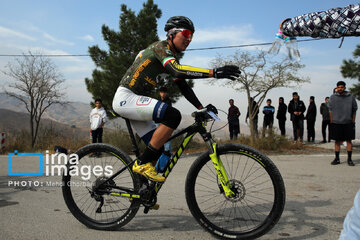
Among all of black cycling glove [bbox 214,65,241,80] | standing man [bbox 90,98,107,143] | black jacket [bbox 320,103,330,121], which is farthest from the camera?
black jacket [bbox 320,103,330,121]

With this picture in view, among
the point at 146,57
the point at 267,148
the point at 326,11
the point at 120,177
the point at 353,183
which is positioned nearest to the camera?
the point at 326,11

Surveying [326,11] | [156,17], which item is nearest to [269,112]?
[156,17]

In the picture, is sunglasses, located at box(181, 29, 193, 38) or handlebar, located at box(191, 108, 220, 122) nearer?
handlebar, located at box(191, 108, 220, 122)

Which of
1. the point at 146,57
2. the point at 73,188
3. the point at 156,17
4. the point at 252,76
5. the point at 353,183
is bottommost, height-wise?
the point at 353,183

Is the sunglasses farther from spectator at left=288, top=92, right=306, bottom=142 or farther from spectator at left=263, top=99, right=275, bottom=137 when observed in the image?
spectator at left=288, top=92, right=306, bottom=142

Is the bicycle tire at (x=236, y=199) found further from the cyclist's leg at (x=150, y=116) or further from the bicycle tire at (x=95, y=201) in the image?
the bicycle tire at (x=95, y=201)

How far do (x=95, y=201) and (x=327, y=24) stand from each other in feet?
10.4

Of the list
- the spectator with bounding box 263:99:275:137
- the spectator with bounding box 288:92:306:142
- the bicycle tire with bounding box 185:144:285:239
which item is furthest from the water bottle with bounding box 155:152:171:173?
the spectator with bounding box 288:92:306:142

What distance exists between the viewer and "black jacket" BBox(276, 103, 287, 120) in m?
15.6

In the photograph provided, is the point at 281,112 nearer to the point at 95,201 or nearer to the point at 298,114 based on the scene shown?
the point at 298,114

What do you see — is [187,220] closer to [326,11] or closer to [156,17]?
[326,11]

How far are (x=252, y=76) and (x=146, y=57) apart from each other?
12329 mm

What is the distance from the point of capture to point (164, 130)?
308 centimetres

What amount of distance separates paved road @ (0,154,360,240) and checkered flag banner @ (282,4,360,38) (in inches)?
79.1
